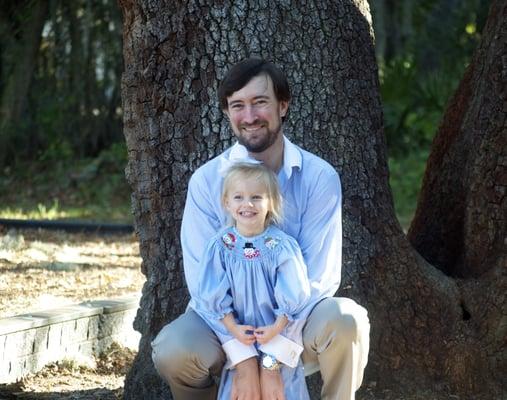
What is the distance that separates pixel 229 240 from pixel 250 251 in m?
0.10

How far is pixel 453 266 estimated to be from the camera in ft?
16.9

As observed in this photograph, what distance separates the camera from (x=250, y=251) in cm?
374

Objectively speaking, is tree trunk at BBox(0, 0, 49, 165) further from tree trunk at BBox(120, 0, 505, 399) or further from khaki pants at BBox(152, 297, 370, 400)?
khaki pants at BBox(152, 297, 370, 400)

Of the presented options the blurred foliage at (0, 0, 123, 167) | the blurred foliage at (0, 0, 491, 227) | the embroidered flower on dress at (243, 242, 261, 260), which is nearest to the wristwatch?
the embroidered flower on dress at (243, 242, 261, 260)

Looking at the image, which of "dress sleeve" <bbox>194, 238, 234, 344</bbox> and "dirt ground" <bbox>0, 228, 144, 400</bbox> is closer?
"dress sleeve" <bbox>194, 238, 234, 344</bbox>

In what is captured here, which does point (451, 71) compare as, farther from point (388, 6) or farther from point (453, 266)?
point (453, 266)

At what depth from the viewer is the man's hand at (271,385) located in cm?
365

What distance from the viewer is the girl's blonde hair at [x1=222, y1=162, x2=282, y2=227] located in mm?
3734

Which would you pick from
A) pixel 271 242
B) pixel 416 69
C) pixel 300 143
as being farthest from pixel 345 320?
pixel 416 69

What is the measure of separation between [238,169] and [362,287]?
3.83 ft

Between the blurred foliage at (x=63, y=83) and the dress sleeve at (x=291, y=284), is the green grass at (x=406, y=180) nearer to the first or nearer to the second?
the blurred foliage at (x=63, y=83)

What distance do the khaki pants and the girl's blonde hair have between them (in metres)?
0.36

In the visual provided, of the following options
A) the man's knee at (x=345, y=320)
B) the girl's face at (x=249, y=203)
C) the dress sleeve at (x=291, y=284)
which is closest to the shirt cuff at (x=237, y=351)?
the dress sleeve at (x=291, y=284)

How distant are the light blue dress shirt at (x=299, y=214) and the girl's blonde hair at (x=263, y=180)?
0.31ft
